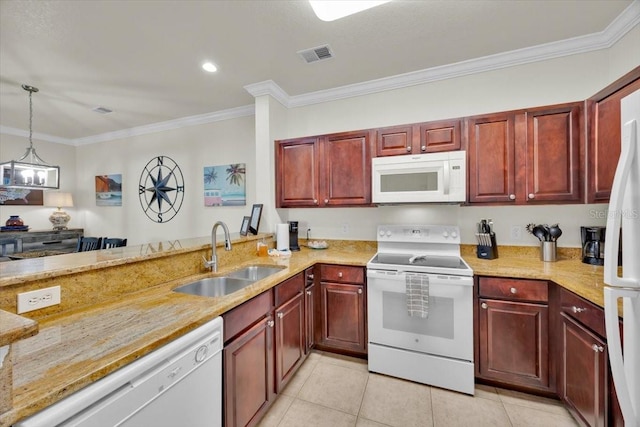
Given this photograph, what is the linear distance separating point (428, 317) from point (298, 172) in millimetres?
1847

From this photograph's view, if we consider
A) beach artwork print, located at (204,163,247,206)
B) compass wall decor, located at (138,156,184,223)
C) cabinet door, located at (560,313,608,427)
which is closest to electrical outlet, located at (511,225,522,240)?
cabinet door, located at (560,313,608,427)

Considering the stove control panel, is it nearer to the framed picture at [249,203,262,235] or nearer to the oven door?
the oven door

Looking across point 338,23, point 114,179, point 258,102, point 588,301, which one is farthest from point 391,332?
point 114,179

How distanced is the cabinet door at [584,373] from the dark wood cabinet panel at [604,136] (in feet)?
3.04

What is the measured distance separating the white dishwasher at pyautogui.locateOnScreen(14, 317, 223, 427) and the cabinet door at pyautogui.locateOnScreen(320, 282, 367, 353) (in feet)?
4.18

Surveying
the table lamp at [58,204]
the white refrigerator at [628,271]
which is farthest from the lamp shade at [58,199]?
the white refrigerator at [628,271]

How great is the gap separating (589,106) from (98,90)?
15.3ft

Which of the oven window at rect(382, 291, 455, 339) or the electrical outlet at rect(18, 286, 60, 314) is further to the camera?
the oven window at rect(382, 291, 455, 339)

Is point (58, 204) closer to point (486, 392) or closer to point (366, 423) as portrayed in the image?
point (366, 423)

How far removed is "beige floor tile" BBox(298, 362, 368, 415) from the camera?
1.92 m

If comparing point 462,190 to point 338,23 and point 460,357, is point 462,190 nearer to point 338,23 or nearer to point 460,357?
point 460,357

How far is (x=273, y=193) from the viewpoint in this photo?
3.01 m

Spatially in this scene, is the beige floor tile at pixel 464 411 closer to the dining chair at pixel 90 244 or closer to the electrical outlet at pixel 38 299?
the electrical outlet at pixel 38 299

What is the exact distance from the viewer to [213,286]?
192 centimetres
